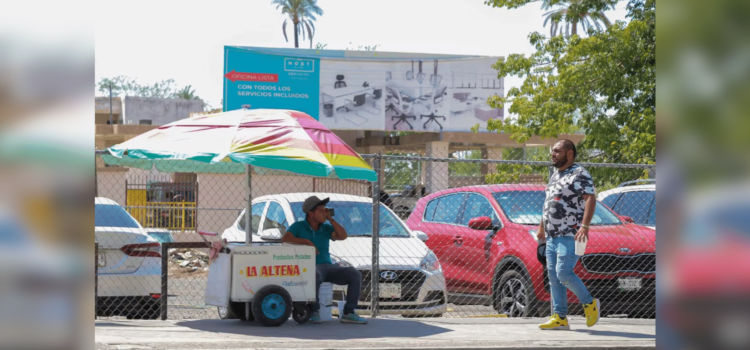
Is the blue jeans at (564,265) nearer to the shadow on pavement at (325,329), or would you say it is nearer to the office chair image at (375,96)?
the shadow on pavement at (325,329)

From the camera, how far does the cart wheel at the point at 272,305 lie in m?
8.71

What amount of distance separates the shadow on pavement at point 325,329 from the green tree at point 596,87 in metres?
12.5

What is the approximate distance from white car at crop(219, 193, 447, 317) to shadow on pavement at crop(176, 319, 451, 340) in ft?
2.64

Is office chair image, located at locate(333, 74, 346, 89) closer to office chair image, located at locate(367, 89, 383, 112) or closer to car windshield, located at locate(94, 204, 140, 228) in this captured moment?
office chair image, located at locate(367, 89, 383, 112)

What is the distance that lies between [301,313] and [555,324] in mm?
2650

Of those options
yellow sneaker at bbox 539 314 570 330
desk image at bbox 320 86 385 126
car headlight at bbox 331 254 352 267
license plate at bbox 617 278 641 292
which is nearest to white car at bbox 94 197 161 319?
car headlight at bbox 331 254 352 267

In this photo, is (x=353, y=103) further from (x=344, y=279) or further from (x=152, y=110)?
(x=344, y=279)

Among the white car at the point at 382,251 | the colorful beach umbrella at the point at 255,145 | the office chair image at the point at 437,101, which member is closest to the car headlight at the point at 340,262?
the white car at the point at 382,251

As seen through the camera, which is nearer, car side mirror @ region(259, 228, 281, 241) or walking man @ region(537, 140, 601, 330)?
walking man @ region(537, 140, 601, 330)

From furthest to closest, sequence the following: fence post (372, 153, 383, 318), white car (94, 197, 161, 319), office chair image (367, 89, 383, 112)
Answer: office chair image (367, 89, 383, 112) → fence post (372, 153, 383, 318) → white car (94, 197, 161, 319)

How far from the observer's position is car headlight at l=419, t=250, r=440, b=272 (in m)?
10.3

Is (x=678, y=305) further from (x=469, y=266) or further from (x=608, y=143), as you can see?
(x=608, y=143)

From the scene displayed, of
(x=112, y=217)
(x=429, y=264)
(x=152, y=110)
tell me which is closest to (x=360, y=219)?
(x=429, y=264)

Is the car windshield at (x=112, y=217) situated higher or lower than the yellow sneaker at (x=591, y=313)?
higher
